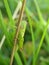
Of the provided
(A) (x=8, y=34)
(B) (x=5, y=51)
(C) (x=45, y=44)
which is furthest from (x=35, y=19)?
(A) (x=8, y=34)

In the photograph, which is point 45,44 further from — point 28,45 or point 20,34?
point 20,34

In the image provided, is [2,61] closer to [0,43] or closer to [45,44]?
[0,43]

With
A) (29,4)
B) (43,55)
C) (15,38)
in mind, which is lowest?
(15,38)

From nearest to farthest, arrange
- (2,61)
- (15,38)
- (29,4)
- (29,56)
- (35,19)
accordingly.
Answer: (15,38) → (2,61) → (29,56) → (35,19) → (29,4)

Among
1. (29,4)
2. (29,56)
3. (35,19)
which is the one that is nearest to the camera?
(29,56)

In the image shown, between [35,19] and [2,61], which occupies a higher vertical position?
[35,19]

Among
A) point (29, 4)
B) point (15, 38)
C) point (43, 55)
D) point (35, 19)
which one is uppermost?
point (29, 4)

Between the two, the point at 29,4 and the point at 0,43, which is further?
the point at 29,4

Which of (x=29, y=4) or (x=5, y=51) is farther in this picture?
(x=29, y=4)

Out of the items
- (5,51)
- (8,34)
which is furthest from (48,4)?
(8,34)
